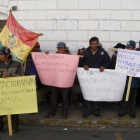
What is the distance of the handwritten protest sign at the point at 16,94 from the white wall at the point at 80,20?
9.05 feet

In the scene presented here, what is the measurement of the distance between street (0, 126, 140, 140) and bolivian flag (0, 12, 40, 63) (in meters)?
1.70

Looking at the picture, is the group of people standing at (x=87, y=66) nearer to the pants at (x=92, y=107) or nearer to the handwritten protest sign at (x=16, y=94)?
the pants at (x=92, y=107)

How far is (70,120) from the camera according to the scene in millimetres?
5367

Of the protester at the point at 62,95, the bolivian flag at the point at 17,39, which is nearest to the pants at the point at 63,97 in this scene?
the protester at the point at 62,95

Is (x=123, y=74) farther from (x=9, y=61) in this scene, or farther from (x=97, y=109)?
(x=9, y=61)

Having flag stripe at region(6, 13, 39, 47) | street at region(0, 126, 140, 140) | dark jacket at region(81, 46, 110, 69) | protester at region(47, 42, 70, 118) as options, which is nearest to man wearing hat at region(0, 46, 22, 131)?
street at region(0, 126, 140, 140)

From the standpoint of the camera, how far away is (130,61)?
512cm

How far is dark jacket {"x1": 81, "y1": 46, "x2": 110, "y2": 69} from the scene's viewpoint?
5.25 meters

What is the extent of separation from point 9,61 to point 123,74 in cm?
245

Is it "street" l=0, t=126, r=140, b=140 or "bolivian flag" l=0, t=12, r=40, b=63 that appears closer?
"street" l=0, t=126, r=140, b=140

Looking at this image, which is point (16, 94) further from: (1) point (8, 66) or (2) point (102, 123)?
(2) point (102, 123)

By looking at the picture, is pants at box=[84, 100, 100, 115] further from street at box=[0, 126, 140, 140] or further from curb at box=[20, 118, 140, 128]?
street at box=[0, 126, 140, 140]

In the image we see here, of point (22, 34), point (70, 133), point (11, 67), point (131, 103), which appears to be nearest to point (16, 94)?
point (11, 67)

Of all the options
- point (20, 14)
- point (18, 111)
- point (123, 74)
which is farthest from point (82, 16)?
point (18, 111)
